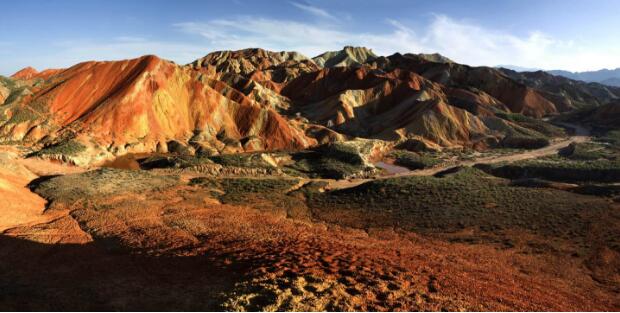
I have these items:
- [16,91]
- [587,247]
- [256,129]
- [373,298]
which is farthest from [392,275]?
[16,91]

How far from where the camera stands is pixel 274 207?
33.1 meters

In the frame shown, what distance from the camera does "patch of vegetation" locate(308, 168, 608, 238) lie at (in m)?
27.3

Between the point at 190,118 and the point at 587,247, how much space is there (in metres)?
63.1

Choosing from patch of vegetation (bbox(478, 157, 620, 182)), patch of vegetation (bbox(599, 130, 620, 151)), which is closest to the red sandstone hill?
patch of vegetation (bbox(599, 130, 620, 151))

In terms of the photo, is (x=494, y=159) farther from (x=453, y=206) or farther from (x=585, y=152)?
(x=453, y=206)

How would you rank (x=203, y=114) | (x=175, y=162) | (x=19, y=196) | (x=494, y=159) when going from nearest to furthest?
(x=19, y=196) → (x=175, y=162) → (x=494, y=159) → (x=203, y=114)

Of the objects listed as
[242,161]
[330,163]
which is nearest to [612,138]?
[330,163]

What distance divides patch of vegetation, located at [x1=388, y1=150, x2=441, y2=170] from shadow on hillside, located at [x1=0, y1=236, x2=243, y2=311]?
5134 cm

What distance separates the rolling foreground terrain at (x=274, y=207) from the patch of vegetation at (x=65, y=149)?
230mm

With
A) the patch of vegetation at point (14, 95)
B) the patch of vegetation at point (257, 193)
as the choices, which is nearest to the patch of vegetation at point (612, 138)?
the patch of vegetation at point (257, 193)

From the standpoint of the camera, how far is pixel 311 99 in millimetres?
116312

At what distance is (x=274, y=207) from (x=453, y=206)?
15284 millimetres

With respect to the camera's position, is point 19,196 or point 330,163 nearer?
point 19,196

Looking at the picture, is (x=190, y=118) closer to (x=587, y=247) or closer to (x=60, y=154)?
(x=60, y=154)
